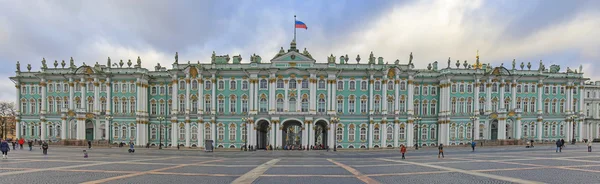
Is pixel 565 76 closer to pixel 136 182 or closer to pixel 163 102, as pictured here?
pixel 136 182

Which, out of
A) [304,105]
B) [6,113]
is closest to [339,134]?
[304,105]

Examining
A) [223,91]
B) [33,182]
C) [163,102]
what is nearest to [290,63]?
[223,91]

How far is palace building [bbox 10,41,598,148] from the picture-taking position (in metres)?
48.0

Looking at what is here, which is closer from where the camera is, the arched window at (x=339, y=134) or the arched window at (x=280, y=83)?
the arched window at (x=280, y=83)

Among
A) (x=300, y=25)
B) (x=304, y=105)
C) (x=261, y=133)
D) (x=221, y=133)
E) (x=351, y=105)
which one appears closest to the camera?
(x=300, y=25)

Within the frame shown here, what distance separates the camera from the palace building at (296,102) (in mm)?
48000

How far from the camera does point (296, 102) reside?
157 ft

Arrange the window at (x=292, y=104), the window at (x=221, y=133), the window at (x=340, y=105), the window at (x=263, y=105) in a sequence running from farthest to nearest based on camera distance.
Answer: the window at (x=221, y=133), the window at (x=340, y=105), the window at (x=263, y=105), the window at (x=292, y=104)

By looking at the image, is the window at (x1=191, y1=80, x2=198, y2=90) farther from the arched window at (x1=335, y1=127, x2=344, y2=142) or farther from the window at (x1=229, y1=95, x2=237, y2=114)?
the arched window at (x1=335, y1=127, x2=344, y2=142)

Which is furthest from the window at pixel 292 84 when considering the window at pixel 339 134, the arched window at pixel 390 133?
the arched window at pixel 390 133

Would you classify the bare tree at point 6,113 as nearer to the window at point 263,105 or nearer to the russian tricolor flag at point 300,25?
the window at point 263,105

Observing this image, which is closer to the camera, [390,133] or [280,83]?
[280,83]

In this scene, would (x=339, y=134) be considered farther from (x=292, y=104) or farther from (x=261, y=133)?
(x=261, y=133)

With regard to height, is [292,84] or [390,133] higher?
[292,84]
